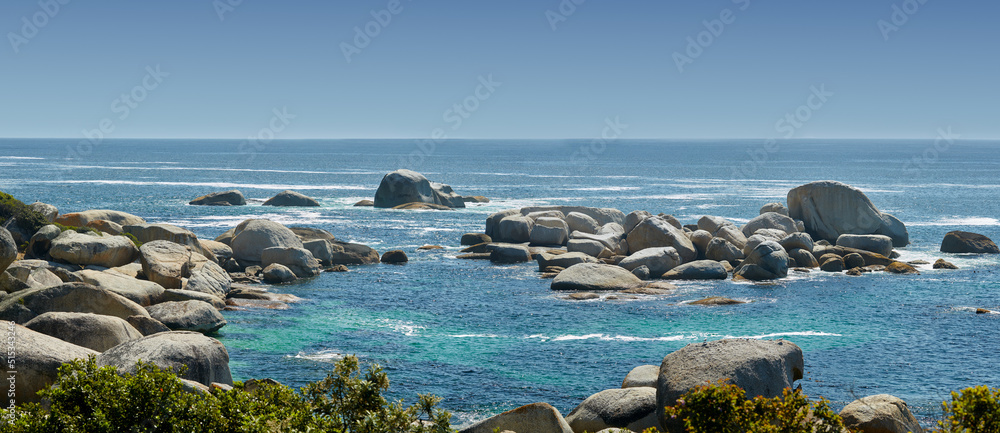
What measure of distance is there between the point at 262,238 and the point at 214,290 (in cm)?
1055

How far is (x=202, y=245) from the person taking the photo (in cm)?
4566

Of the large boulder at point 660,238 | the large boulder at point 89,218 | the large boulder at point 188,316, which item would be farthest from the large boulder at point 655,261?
the large boulder at point 89,218

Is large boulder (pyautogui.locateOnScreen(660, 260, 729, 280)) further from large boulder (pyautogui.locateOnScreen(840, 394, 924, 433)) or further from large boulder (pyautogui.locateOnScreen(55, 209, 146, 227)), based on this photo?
large boulder (pyautogui.locateOnScreen(55, 209, 146, 227))

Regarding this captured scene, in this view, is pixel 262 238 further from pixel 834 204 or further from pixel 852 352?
pixel 834 204

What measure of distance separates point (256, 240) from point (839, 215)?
39.6m

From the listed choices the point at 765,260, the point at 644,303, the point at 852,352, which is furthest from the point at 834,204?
the point at 852,352

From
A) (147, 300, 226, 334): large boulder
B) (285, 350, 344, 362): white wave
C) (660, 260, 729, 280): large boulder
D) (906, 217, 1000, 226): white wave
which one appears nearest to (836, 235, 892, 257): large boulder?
(660, 260, 729, 280): large boulder

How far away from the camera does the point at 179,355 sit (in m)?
19.5

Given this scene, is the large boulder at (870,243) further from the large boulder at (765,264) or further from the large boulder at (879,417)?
the large boulder at (879,417)

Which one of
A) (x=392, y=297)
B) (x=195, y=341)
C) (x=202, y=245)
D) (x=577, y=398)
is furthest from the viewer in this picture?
(x=202, y=245)

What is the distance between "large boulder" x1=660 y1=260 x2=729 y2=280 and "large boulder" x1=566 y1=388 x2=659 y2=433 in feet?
88.7

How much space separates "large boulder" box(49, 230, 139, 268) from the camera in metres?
36.2

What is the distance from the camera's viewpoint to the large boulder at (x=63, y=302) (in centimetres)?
2622

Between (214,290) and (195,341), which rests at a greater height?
(195,341)
